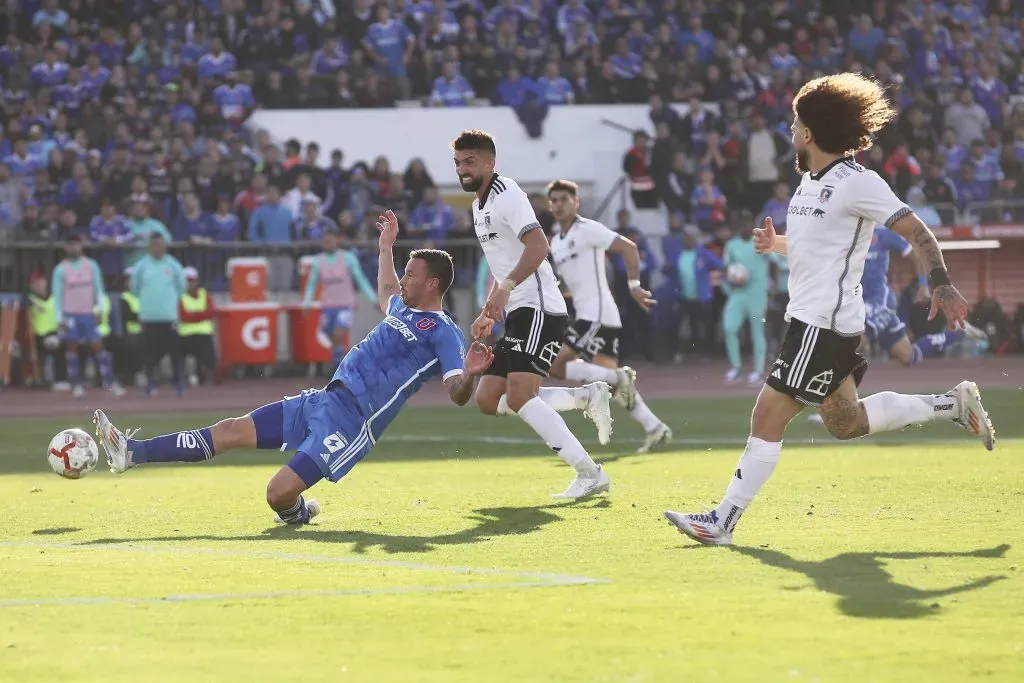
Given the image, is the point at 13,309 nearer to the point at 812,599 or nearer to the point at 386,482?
the point at 386,482

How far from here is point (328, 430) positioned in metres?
9.38

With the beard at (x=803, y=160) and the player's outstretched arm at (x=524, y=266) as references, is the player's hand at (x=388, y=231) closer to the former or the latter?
the player's outstretched arm at (x=524, y=266)

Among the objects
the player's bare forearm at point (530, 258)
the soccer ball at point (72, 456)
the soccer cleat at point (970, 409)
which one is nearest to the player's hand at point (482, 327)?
the player's bare forearm at point (530, 258)

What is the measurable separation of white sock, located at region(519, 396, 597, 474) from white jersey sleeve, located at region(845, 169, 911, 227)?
2875 mm

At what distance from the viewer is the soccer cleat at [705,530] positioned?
26.8 feet

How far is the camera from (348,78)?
1078 inches

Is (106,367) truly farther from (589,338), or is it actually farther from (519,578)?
(519,578)

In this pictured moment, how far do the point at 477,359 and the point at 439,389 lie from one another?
13.1 metres

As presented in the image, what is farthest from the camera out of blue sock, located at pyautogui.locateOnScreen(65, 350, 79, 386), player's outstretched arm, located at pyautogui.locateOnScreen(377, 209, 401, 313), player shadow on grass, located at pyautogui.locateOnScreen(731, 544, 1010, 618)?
blue sock, located at pyautogui.locateOnScreen(65, 350, 79, 386)

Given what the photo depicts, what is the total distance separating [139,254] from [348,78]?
5.80 metres

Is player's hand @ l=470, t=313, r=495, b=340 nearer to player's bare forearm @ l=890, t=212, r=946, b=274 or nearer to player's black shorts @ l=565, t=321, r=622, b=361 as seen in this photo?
player's bare forearm @ l=890, t=212, r=946, b=274

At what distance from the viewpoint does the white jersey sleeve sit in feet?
25.8

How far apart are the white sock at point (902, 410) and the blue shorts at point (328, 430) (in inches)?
109

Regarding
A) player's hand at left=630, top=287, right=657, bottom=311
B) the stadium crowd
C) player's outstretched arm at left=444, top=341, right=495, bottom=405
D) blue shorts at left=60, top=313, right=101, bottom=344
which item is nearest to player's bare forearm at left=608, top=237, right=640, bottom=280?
player's hand at left=630, top=287, right=657, bottom=311
